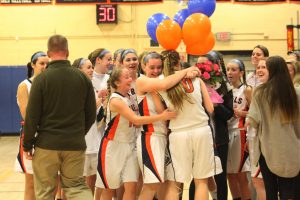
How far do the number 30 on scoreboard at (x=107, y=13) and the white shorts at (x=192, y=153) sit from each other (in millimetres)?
9020

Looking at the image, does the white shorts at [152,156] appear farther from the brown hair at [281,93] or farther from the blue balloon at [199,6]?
the blue balloon at [199,6]

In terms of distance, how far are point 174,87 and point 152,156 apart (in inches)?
25.8

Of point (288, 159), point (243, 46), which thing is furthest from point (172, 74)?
point (243, 46)

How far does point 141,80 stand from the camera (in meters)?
3.96

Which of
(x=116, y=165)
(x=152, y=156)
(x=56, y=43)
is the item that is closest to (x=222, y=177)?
(x=152, y=156)

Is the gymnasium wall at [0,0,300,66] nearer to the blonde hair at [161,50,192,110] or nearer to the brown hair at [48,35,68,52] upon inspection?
the blonde hair at [161,50,192,110]

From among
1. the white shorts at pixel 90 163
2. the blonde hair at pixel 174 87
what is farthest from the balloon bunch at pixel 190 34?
the white shorts at pixel 90 163

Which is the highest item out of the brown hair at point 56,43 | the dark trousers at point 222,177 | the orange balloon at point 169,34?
the orange balloon at point 169,34

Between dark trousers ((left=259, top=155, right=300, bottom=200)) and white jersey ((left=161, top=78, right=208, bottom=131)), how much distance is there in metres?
0.67

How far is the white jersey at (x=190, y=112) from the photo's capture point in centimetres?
385

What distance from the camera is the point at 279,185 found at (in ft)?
12.8

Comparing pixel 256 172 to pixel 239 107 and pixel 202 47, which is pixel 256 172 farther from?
pixel 202 47

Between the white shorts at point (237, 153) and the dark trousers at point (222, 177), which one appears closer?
the dark trousers at point (222, 177)

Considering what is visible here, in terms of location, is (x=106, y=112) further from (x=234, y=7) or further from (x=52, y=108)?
(x=234, y=7)
